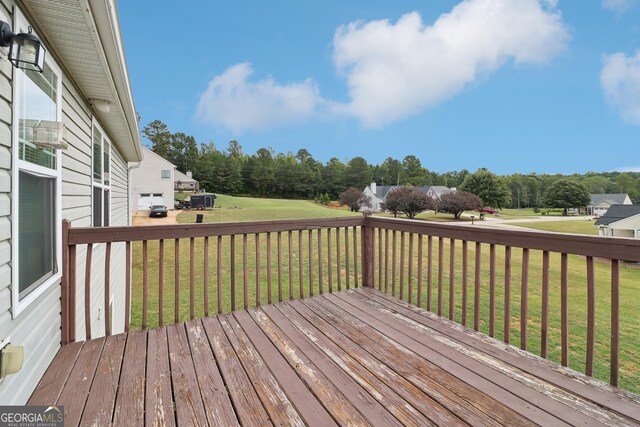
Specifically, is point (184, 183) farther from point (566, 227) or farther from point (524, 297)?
point (524, 297)

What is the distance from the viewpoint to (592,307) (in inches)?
72.2

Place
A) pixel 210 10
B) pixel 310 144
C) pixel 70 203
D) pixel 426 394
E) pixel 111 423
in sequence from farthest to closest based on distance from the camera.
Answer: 1. pixel 310 144
2. pixel 210 10
3. pixel 70 203
4. pixel 426 394
5. pixel 111 423

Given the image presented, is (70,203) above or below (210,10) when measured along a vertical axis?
below

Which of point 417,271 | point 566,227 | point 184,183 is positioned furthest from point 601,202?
point 184,183

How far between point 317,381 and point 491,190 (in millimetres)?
50089

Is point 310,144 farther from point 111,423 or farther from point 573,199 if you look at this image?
point 111,423

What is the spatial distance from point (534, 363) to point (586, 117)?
4318 centimetres

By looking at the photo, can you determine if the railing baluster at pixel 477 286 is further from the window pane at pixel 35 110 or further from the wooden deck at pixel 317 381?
the window pane at pixel 35 110

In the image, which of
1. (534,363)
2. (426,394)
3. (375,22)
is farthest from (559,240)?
(375,22)

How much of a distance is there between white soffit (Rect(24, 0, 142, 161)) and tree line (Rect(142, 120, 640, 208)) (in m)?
44.4

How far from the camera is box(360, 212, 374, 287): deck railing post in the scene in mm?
3771

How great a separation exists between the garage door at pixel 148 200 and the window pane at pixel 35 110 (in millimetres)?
24885

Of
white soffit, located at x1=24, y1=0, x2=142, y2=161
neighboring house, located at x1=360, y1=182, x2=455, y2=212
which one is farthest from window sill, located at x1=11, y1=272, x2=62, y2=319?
neighboring house, located at x1=360, y1=182, x2=455, y2=212

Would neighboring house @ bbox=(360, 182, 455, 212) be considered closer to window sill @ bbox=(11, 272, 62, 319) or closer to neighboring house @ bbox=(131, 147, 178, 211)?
neighboring house @ bbox=(131, 147, 178, 211)
